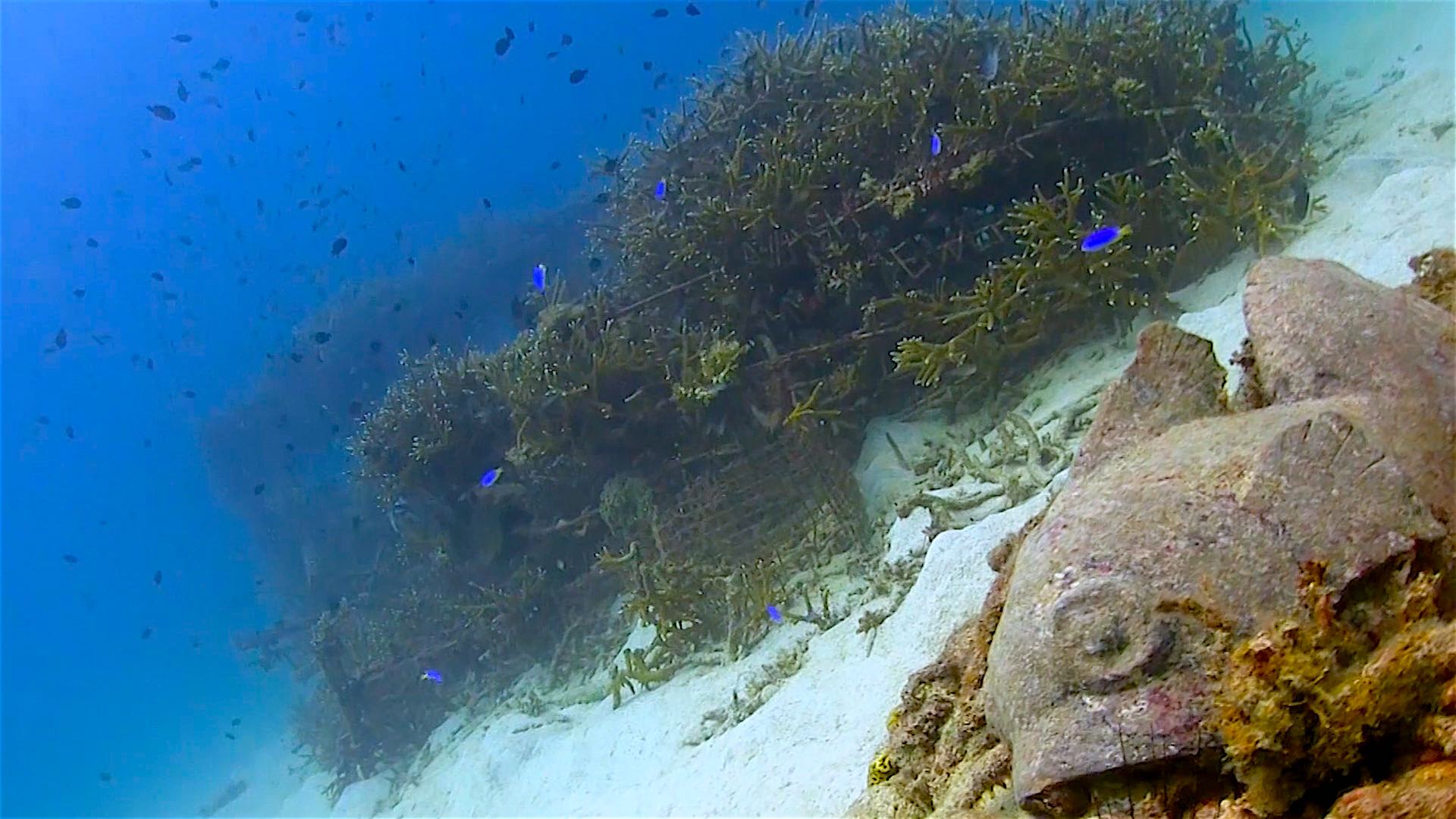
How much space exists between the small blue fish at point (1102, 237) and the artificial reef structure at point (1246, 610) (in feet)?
9.61

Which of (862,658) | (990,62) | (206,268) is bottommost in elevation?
(862,658)

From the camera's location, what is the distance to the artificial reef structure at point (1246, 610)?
155 centimetres

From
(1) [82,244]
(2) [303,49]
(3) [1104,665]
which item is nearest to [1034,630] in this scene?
(3) [1104,665]

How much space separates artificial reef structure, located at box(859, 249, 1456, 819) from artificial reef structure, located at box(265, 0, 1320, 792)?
322 cm

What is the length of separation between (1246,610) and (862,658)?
9.46ft

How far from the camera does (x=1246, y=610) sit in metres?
1.87

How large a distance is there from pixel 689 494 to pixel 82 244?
67548 mm

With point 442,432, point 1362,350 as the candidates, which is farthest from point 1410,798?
point 442,432

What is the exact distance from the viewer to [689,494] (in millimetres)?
7273

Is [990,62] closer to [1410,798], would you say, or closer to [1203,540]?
[1203,540]

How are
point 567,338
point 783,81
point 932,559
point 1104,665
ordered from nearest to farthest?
point 1104,665, point 932,559, point 567,338, point 783,81

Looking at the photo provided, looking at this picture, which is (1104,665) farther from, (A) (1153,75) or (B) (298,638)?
(B) (298,638)

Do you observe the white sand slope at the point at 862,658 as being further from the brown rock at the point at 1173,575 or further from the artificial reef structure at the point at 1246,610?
the brown rock at the point at 1173,575

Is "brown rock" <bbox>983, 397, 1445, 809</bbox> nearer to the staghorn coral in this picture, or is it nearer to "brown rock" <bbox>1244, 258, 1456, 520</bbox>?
"brown rock" <bbox>1244, 258, 1456, 520</bbox>
